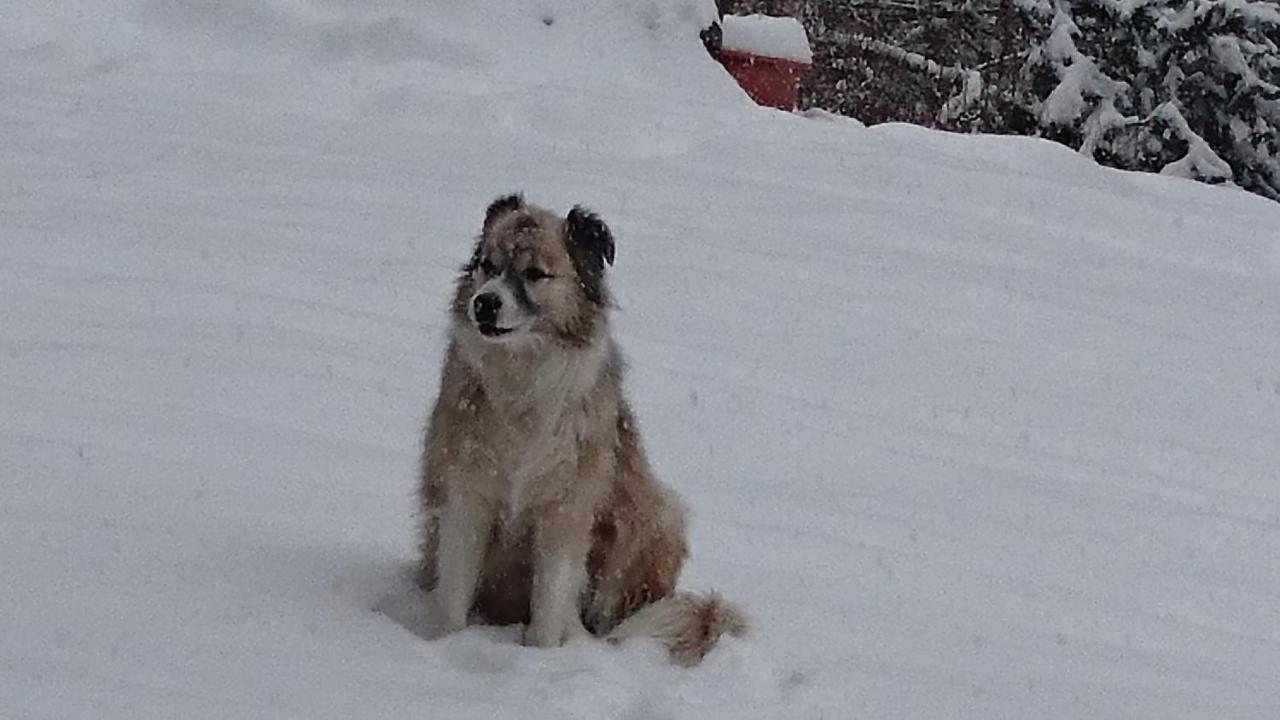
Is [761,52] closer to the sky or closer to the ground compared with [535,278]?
closer to the ground

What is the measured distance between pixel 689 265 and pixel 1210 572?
3.55m

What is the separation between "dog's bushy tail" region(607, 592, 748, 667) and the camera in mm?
4234

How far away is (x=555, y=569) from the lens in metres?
4.17

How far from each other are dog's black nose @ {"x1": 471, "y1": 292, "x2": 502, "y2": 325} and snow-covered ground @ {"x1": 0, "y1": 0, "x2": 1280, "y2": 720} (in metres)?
0.87

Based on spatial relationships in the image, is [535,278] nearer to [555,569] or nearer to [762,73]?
[555,569]

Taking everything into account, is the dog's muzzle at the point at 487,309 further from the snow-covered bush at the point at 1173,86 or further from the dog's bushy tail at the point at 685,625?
the snow-covered bush at the point at 1173,86

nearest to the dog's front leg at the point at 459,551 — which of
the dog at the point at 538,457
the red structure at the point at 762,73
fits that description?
the dog at the point at 538,457

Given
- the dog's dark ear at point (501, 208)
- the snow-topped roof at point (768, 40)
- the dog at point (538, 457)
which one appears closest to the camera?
the dog at point (538, 457)

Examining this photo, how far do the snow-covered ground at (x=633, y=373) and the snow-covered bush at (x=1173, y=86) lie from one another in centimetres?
169

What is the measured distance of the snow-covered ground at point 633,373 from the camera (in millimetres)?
4199

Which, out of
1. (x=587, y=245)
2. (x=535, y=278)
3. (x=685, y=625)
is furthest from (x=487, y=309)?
(x=685, y=625)

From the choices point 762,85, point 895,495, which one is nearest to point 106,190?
point 895,495

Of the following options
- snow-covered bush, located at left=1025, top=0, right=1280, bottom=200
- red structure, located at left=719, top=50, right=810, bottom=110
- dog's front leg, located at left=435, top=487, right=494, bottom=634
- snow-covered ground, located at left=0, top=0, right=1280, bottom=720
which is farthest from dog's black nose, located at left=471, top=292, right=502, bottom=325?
snow-covered bush, located at left=1025, top=0, right=1280, bottom=200

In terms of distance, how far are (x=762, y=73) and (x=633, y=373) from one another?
6.06 m
